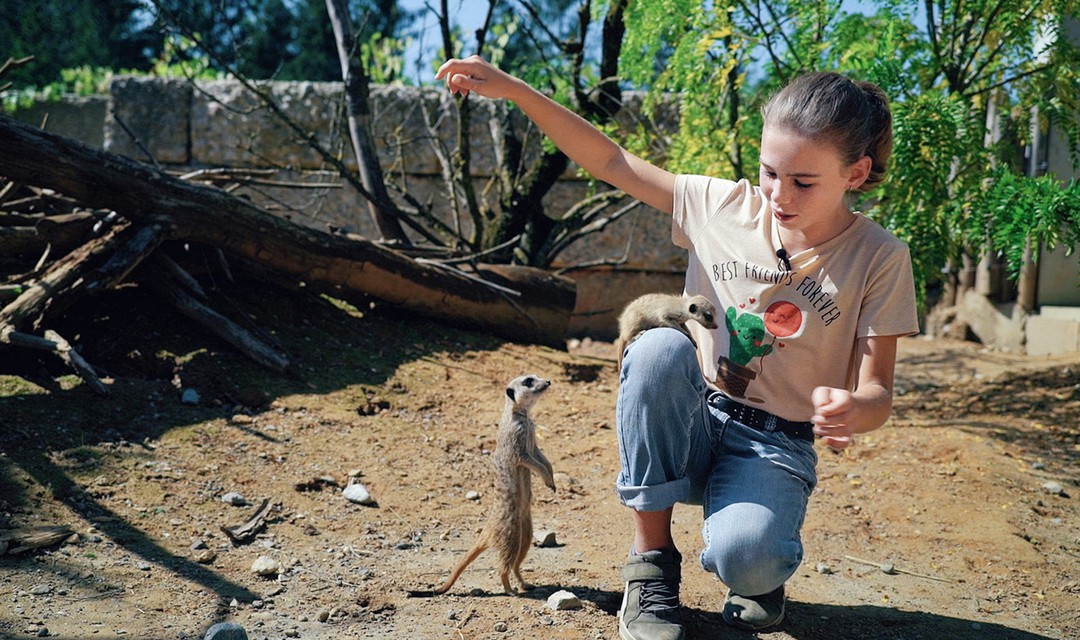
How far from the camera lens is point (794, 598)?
276cm

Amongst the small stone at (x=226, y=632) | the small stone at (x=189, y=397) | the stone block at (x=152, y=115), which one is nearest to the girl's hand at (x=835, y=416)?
the small stone at (x=226, y=632)

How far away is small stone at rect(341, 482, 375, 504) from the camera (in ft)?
11.0

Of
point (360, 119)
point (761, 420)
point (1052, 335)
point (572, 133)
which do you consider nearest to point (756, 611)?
point (761, 420)

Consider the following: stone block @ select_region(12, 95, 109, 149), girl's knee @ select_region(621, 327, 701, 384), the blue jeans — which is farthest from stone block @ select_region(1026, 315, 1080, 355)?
stone block @ select_region(12, 95, 109, 149)

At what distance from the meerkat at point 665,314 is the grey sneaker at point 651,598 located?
0.52 m

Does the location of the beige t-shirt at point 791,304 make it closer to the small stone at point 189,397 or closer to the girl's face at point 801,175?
the girl's face at point 801,175

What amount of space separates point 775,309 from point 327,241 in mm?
2784

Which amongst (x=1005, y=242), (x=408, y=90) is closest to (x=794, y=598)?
(x=1005, y=242)

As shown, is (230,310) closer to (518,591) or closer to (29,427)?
(29,427)

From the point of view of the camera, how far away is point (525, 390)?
9.55ft

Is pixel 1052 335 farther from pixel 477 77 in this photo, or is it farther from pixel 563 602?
pixel 477 77

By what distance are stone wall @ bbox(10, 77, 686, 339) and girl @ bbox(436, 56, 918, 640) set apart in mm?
3964

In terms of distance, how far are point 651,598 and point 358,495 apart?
1.38 meters

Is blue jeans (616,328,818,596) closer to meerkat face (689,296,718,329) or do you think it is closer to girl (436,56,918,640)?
girl (436,56,918,640)
